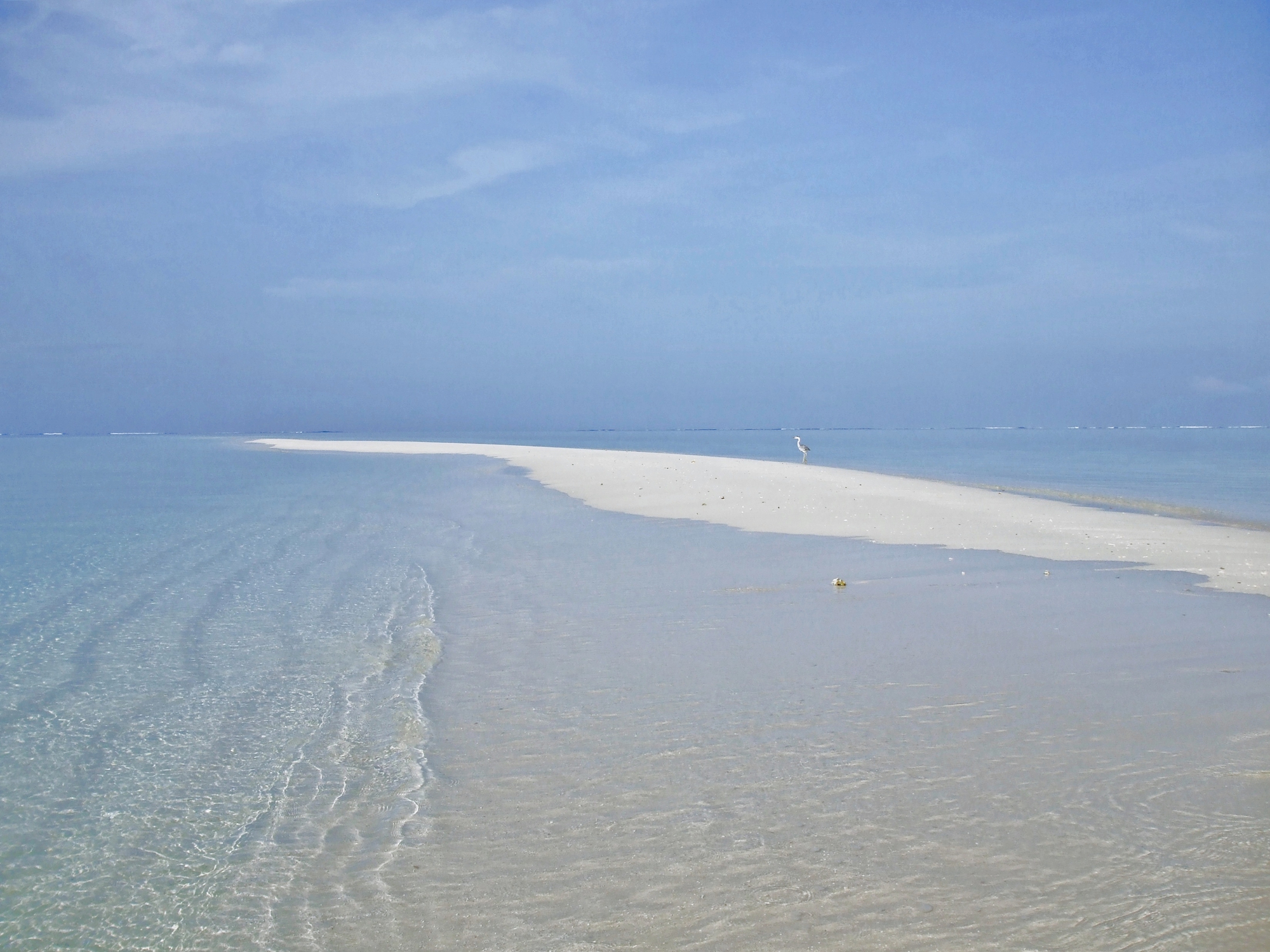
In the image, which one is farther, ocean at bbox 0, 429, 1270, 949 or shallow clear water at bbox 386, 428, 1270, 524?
shallow clear water at bbox 386, 428, 1270, 524

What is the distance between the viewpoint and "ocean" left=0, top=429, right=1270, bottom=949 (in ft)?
13.6

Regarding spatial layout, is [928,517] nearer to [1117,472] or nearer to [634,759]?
[634,759]

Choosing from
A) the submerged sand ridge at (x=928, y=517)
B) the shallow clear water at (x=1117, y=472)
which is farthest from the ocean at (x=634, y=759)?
the shallow clear water at (x=1117, y=472)

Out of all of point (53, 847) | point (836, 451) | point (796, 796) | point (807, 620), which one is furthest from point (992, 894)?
point (836, 451)

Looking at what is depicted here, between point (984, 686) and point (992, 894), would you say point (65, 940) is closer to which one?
point (992, 894)

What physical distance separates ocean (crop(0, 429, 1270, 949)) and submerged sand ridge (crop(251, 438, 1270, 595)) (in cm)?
194

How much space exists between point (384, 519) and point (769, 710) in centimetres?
1507

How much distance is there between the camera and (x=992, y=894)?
13.8 ft

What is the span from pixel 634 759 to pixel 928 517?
1503 cm

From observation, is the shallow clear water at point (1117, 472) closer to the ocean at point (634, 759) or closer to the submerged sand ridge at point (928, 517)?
the submerged sand ridge at point (928, 517)

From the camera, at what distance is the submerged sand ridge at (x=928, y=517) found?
14.5 metres

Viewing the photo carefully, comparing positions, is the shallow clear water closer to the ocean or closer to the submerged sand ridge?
the submerged sand ridge

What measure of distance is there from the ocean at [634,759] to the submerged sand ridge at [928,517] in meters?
1.94

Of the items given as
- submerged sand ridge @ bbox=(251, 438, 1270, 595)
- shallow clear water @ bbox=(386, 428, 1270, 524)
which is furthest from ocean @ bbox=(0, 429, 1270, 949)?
shallow clear water @ bbox=(386, 428, 1270, 524)
